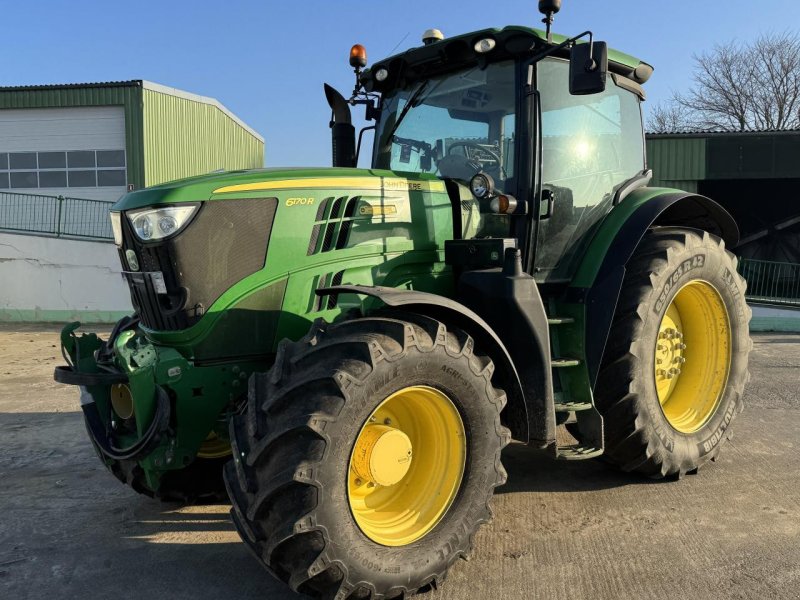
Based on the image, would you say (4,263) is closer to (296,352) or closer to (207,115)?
(207,115)

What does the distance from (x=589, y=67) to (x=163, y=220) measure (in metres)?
2.09

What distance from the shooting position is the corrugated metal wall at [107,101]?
17.4 metres

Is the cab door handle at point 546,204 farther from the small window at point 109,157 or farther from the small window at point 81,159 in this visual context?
the small window at point 81,159

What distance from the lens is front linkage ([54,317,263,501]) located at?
2.97 meters

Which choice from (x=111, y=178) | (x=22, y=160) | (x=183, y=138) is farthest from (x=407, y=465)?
(x=22, y=160)

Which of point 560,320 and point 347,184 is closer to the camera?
point 347,184

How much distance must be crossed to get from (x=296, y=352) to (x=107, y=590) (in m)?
1.36

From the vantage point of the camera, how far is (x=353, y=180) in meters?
3.35

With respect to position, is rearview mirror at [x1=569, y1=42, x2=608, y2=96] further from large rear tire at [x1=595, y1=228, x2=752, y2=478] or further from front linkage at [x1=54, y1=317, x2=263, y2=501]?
front linkage at [x1=54, y1=317, x2=263, y2=501]

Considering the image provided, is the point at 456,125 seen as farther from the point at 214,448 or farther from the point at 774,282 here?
the point at 774,282

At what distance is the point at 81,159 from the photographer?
1797 cm

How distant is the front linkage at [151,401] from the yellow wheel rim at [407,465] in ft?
2.25

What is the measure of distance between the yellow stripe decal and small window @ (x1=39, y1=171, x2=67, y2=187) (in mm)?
17474

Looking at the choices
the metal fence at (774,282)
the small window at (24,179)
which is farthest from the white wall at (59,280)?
the metal fence at (774,282)
